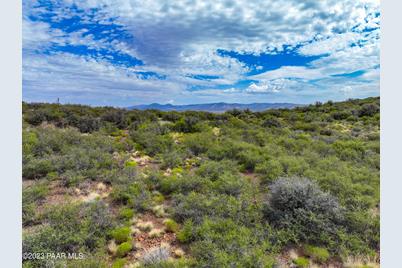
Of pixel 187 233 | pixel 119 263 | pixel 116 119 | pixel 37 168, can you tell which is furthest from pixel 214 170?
pixel 116 119

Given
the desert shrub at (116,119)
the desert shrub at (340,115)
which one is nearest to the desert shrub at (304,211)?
the desert shrub at (116,119)

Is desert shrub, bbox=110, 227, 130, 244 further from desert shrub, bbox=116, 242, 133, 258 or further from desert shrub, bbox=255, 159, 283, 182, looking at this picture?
desert shrub, bbox=255, 159, 283, 182

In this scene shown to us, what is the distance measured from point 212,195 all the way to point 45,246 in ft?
12.9

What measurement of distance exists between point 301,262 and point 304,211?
1228 mm

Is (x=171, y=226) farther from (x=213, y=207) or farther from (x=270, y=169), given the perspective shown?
(x=270, y=169)

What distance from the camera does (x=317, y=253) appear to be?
14.9ft

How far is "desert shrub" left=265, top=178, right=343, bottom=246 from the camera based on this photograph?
4996 millimetres

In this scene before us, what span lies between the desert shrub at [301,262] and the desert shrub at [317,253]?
0.68 feet

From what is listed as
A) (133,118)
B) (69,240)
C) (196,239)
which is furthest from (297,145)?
(133,118)

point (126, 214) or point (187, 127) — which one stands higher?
point (187, 127)

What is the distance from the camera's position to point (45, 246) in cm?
438

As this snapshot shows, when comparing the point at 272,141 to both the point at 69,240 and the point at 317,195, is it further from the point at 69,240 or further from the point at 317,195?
the point at 69,240

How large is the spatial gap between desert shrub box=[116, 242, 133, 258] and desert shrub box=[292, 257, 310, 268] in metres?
3.36

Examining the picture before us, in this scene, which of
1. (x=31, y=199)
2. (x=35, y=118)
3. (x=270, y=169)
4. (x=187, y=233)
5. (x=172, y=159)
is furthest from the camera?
(x=35, y=118)
